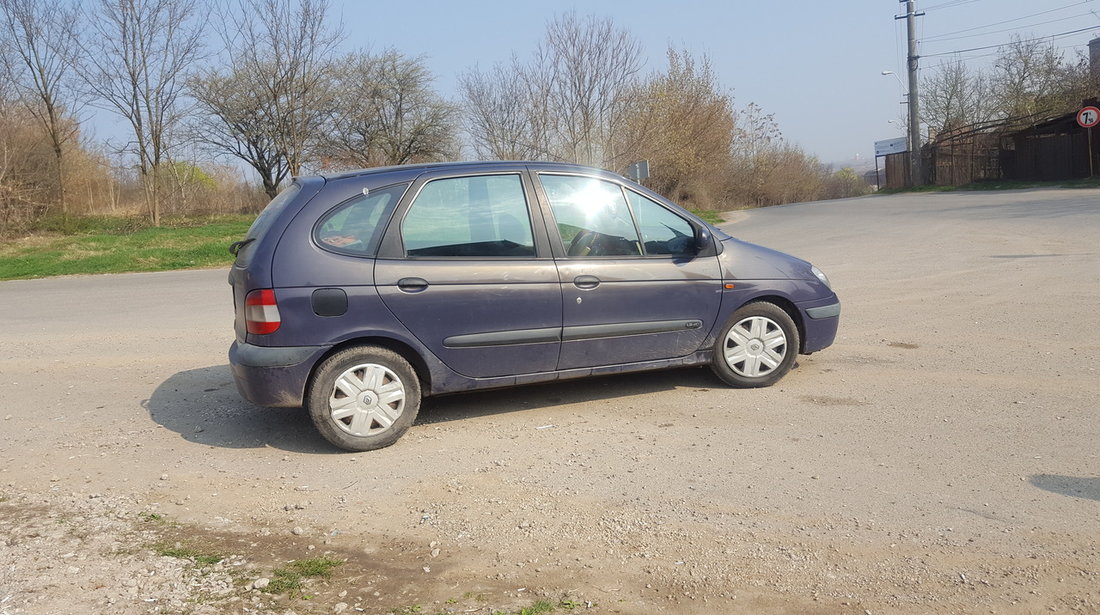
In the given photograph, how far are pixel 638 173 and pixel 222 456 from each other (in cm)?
1409

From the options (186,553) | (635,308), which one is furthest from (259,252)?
(635,308)

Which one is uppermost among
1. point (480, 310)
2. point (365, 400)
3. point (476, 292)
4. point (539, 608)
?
point (476, 292)

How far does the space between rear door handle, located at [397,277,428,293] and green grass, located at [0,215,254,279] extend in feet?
49.3

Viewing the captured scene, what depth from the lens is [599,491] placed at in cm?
437

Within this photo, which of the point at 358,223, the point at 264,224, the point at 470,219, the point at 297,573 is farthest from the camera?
the point at 470,219

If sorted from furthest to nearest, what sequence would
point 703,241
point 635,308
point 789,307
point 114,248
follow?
point 114,248
point 789,307
point 703,241
point 635,308

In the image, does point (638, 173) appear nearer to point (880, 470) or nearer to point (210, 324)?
point (210, 324)

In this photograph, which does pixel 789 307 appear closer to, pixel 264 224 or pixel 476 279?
pixel 476 279

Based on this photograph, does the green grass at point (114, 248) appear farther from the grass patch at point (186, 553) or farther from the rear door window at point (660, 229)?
the grass patch at point (186, 553)

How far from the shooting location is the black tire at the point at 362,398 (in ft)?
16.7

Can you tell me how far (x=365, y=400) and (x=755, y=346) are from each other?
2.83 meters

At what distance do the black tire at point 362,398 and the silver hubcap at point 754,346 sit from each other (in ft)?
7.73

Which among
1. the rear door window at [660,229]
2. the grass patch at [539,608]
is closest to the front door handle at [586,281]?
the rear door window at [660,229]

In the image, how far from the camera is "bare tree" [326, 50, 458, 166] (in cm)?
4247
